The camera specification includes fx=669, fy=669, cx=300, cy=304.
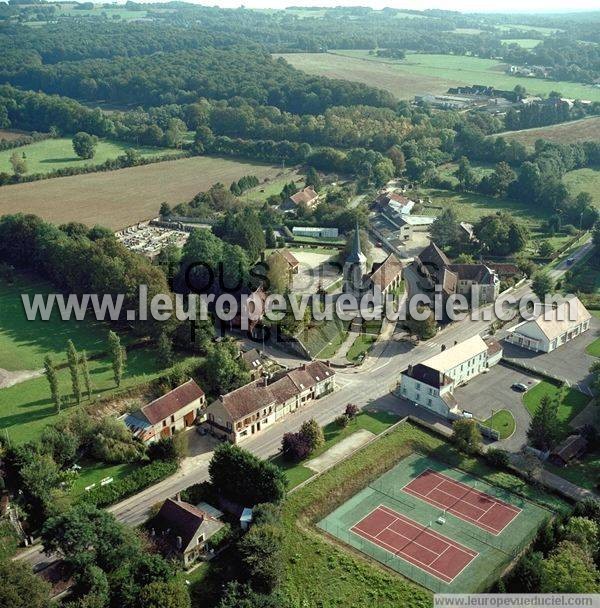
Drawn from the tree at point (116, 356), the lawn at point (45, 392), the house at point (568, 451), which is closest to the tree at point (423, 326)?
the house at point (568, 451)

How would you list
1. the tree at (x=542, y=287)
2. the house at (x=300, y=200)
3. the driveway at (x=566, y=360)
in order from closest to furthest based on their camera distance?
the driveway at (x=566, y=360) < the tree at (x=542, y=287) < the house at (x=300, y=200)

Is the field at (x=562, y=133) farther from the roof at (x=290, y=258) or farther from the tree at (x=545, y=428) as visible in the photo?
the tree at (x=545, y=428)

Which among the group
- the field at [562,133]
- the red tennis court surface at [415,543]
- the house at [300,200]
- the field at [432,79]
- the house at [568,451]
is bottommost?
the red tennis court surface at [415,543]

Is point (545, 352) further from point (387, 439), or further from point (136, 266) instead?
point (136, 266)

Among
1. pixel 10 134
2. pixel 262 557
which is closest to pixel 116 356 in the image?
pixel 262 557

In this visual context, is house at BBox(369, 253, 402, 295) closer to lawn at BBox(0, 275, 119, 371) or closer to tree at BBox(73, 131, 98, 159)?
lawn at BBox(0, 275, 119, 371)

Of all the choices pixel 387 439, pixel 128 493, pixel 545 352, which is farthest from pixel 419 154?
pixel 128 493

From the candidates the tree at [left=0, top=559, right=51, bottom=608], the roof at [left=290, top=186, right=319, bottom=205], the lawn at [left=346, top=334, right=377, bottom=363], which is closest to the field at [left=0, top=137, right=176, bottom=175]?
the roof at [left=290, top=186, right=319, bottom=205]
